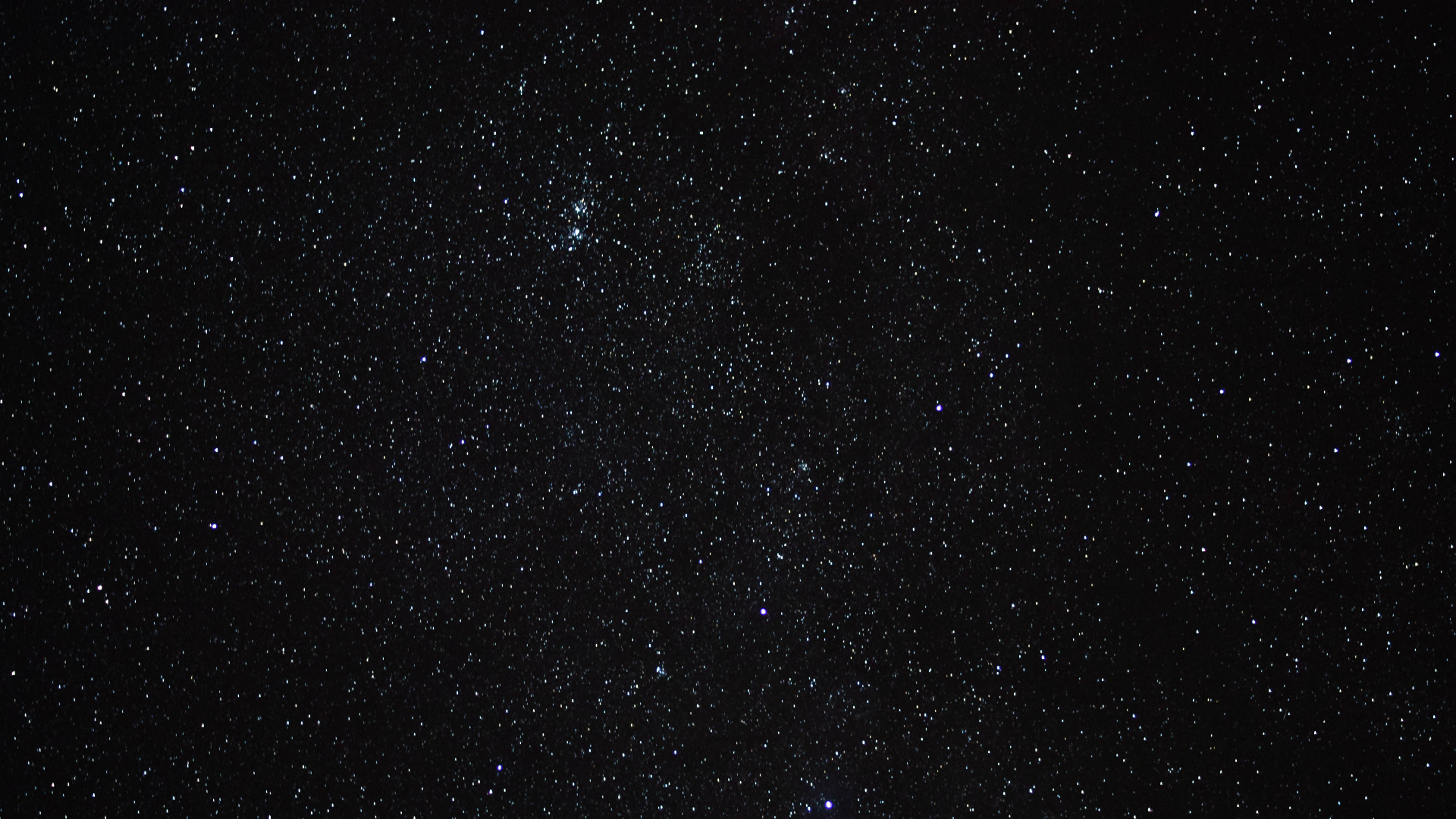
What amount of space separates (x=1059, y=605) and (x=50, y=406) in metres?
0.38

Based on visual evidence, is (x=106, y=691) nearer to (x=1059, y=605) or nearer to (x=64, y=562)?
(x=64, y=562)

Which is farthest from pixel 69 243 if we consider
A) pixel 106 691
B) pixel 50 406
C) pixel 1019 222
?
pixel 1019 222

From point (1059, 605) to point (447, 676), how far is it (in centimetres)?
23

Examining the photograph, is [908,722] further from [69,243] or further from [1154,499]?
[69,243]

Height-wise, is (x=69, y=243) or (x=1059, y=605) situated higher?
(x=69, y=243)

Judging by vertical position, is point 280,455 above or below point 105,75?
below

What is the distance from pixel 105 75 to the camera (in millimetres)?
362

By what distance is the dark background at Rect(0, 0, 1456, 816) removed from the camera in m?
0.35

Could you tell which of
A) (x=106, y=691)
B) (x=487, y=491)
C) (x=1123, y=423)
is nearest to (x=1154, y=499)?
(x=1123, y=423)

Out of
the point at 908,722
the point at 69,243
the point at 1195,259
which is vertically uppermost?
the point at 69,243

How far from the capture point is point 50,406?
0.37m

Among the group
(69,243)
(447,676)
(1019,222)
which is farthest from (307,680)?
(1019,222)

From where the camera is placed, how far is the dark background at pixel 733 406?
35 centimetres

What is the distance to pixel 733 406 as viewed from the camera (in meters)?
0.36
